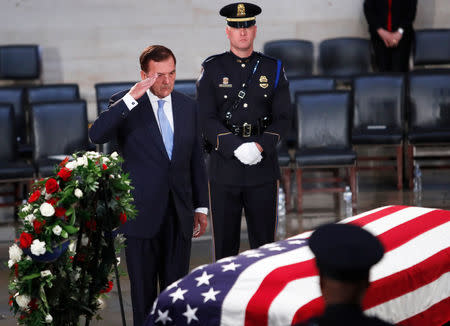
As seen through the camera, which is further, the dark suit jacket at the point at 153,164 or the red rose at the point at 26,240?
the dark suit jacket at the point at 153,164

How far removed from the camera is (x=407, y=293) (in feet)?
10.0

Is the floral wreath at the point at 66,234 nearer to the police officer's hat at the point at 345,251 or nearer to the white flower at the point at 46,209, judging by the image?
the white flower at the point at 46,209

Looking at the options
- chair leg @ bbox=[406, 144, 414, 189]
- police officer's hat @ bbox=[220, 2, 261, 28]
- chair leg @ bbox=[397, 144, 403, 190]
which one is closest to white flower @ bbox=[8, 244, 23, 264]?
police officer's hat @ bbox=[220, 2, 261, 28]

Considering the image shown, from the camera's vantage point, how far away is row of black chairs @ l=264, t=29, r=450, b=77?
28.0 feet

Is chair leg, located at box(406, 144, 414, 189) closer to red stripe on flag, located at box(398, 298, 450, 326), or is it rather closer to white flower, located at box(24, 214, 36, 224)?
red stripe on flag, located at box(398, 298, 450, 326)

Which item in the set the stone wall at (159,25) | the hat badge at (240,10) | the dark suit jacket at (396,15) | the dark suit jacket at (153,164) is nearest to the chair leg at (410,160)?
the dark suit jacket at (396,15)

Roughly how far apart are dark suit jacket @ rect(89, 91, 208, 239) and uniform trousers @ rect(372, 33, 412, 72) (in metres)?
5.51

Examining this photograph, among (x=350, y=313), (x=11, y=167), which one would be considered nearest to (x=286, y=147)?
(x=11, y=167)

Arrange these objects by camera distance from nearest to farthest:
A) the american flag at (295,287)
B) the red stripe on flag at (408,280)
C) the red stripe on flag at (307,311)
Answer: the red stripe on flag at (307,311), the american flag at (295,287), the red stripe on flag at (408,280)

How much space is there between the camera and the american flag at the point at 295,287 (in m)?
2.73

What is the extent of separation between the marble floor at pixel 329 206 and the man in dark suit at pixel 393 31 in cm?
Result: 125

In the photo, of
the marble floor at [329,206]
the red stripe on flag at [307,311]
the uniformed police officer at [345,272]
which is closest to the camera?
the uniformed police officer at [345,272]

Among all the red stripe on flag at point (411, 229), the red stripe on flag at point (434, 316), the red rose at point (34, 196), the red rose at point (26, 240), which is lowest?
the red stripe on flag at point (434, 316)

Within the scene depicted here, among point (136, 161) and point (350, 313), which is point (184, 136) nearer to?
point (136, 161)
